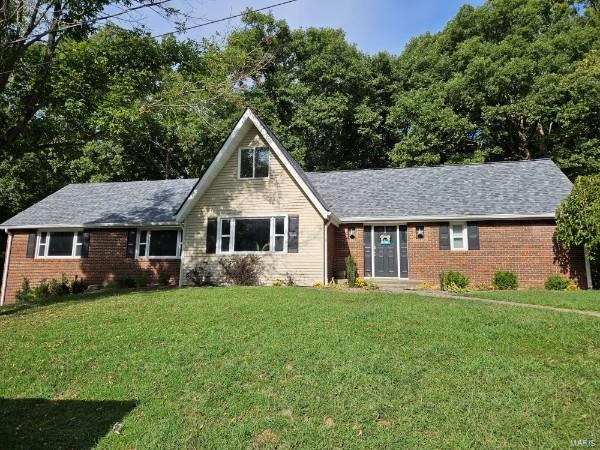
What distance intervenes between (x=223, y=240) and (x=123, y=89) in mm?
6281

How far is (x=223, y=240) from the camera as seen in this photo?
636 inches

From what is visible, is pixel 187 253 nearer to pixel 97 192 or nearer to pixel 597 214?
pixel 97 192

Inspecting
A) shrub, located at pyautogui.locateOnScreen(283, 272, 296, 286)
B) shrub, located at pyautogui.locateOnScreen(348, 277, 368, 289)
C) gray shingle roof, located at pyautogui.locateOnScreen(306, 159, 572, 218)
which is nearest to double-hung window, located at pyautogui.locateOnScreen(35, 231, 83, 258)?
shrub, located at pyautogui.locateOnScreen(283, 272, 296, 286)

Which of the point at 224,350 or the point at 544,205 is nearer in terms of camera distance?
the point at 224,350

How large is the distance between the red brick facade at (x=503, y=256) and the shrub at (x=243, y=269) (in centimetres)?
316

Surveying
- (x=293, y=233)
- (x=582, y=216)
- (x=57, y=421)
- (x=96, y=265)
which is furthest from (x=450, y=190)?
(x=57, y=421)

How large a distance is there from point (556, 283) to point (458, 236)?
3.48 metres

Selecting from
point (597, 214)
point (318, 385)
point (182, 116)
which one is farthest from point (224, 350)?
point (597, 214)

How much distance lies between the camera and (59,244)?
19.2 m

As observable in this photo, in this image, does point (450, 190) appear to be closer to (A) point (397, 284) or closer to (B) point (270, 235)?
(A) point (397, 284)

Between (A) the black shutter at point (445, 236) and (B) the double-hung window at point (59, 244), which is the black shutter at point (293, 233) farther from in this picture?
(B) the double-hung window at point (59, 244)

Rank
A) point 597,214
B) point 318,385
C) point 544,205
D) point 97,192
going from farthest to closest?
point 97,192 < point 544,205 < point 597,214 < point 318,385

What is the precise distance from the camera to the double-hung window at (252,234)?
15.6m

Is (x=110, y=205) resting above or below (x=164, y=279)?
above
